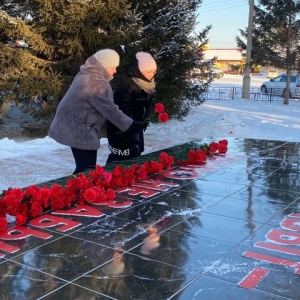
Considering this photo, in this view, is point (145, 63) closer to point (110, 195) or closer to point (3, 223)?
point (110, 195)

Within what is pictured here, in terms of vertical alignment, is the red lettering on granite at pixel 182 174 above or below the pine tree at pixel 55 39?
below

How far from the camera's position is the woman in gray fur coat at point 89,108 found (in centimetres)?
369

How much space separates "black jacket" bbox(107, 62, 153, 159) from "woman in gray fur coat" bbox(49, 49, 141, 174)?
41cm

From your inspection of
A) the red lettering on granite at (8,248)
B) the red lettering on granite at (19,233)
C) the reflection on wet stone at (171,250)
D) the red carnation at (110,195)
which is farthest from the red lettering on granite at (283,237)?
the red lettering on granite at (8,248)

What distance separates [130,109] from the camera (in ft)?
14.1

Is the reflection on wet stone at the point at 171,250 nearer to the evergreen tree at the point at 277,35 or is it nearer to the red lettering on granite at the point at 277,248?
the red lettering on granite at the point at 277,248

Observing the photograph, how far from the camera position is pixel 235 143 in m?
6.45

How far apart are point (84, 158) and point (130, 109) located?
73 centimetres

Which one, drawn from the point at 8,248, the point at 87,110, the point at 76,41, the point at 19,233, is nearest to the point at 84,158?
the point at 87,110

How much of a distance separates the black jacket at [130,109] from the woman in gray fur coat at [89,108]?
415 millimetres

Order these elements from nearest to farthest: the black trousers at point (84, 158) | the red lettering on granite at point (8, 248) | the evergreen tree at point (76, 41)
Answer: the red lettering on granite at point (8, 248) < the black trousers at point (84, 158) < the evergreen tree at point (76, 41)

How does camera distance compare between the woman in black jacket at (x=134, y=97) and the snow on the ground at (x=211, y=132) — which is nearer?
the woman in black jacket at (x=134, y=97)

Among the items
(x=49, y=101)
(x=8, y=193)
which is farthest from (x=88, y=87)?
(x=49, y=101)

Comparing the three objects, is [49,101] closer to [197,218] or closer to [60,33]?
[60,33]
